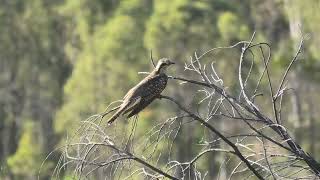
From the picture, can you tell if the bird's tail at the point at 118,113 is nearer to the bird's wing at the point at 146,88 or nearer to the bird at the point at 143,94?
the bird at the point at 143,94

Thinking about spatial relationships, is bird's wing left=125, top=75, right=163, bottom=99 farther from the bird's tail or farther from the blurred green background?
the blurred green background

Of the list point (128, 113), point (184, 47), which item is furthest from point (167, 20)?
point (128, 113)

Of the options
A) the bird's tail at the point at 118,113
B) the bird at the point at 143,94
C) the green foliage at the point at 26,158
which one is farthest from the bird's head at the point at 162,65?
the green foliage at the point at 26,158

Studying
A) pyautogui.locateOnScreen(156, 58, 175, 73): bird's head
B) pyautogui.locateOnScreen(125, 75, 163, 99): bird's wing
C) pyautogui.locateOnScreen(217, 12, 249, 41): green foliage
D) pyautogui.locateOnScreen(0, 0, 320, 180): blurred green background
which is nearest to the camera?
pyautogui.locateOnScreen(125, 75, 163, 99): bird's wing

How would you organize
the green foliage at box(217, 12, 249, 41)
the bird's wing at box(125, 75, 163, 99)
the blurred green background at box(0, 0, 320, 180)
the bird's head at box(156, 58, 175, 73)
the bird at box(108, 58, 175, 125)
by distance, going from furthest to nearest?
the blurred green background at box(0, 0, 320, 180) < the green foliage at box(217, 12, 249, 41) < the bird's head at box(156, 58, 175, 73) < the bird's wing at box(125, 75, 163, 99) < the bird at box(108, 58, 175, 125)

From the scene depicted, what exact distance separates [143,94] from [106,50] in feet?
60.4

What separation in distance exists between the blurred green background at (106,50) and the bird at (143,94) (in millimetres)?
11669

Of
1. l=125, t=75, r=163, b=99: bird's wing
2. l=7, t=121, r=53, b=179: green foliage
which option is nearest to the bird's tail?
l=125, t=75, r=163, b=99: bird's wing

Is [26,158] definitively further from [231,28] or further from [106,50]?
[231,28]

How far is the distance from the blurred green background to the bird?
11669mm

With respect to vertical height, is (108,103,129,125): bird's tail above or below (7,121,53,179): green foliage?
above

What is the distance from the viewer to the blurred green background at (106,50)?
21.7 metres

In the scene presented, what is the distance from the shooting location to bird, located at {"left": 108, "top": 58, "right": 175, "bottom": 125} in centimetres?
479

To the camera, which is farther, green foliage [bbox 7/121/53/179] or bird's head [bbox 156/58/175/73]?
green foliage [bbox 7/121/53/179]
